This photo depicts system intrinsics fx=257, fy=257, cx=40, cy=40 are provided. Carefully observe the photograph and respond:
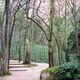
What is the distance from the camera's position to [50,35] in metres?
14.7

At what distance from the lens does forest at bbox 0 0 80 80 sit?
12.4m

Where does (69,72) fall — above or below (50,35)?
below

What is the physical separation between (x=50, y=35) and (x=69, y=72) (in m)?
4.13

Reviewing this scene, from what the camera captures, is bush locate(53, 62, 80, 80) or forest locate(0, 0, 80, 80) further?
forest locate(0, 0, 80, 80)

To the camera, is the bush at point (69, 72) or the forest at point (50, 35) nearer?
the bush at point (69, 72)

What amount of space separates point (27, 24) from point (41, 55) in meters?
4.86

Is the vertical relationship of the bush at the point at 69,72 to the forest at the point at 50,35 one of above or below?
below

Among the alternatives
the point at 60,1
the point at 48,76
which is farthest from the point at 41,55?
the point at 48,76

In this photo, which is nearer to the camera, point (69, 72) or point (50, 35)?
point (69, 72)

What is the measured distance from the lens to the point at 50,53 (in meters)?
14.8

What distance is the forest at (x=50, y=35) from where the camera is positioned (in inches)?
490

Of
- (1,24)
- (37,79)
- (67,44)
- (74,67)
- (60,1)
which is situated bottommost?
(37,79)

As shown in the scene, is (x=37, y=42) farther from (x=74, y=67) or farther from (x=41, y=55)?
(x=74, y=67)

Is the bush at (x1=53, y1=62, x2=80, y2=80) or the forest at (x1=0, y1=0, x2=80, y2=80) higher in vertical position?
the forest at (x1=0, y1=0, x2=80, y2=80)
